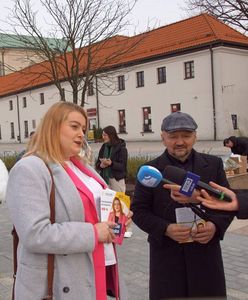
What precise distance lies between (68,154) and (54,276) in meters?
0.67

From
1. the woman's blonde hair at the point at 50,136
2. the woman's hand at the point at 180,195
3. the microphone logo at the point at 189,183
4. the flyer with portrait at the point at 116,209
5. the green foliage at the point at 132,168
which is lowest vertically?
the green foliage at the point at 132,168

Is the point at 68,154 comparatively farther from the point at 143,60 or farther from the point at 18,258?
the point at 143,60

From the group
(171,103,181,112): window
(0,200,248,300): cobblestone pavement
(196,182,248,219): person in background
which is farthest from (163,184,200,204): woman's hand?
(171,103,181,112): window

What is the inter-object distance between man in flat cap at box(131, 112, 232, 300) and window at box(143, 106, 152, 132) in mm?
34610

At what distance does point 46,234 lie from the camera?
219 centimetres

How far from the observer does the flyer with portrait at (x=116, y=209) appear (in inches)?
95.6

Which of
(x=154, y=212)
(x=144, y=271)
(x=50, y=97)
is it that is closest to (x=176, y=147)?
(x=154, y=212)

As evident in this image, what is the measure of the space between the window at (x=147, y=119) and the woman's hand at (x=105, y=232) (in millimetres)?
35257

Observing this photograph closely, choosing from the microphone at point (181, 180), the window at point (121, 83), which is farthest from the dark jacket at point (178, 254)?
the window at point (121, 83)

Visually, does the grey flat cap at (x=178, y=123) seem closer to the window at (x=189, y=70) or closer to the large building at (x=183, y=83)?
the large building at (x=183, y=83)

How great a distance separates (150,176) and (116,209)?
0.31 m

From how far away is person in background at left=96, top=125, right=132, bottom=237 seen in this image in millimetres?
7840

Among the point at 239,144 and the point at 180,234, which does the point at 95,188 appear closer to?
the point at 180,234

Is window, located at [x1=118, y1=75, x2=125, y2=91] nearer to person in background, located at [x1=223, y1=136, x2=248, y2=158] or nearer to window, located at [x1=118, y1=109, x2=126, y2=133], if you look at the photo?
window, located at [x1=118, y1=109, x2=126, y2=133]
